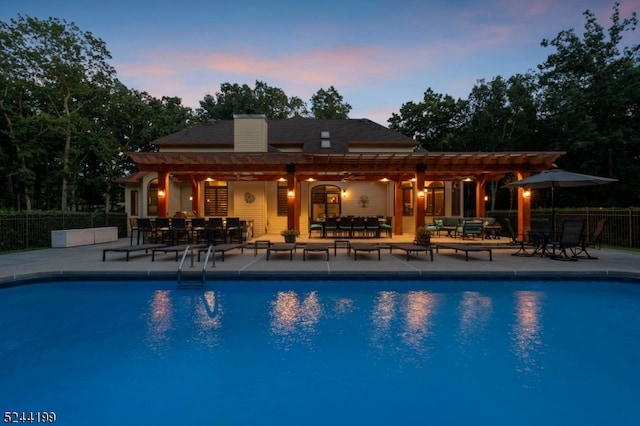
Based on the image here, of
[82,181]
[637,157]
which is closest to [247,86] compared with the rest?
[82,181]

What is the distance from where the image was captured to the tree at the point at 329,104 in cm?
4112

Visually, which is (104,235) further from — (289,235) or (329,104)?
(329,104)

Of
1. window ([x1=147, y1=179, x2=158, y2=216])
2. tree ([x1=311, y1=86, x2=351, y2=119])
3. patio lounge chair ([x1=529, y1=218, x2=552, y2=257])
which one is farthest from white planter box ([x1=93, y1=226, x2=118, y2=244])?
tree ([x1=311, y1=86, x2=351, y2=119])

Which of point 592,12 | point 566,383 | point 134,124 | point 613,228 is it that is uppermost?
point 592,12

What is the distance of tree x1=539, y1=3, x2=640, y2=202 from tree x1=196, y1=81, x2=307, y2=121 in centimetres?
2690

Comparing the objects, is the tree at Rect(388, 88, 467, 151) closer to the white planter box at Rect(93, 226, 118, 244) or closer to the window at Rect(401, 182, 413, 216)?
the window at Rect(401, 182, 413, 216)

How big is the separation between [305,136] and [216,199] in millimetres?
6890

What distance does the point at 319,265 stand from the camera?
9203 mm

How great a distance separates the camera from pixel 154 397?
3.49 m

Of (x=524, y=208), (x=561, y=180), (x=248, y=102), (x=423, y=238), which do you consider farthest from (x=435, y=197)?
(x=248, y=102)

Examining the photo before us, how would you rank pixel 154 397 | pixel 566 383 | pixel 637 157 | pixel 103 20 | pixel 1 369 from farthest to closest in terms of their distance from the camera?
pixel 637 157, pixel 103 20, pixel 1 369, pixel 566 383, pixel 154 397

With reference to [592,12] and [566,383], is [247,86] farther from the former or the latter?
[566,383]

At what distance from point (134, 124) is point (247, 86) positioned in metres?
16.0

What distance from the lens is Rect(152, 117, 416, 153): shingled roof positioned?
2031 cm
